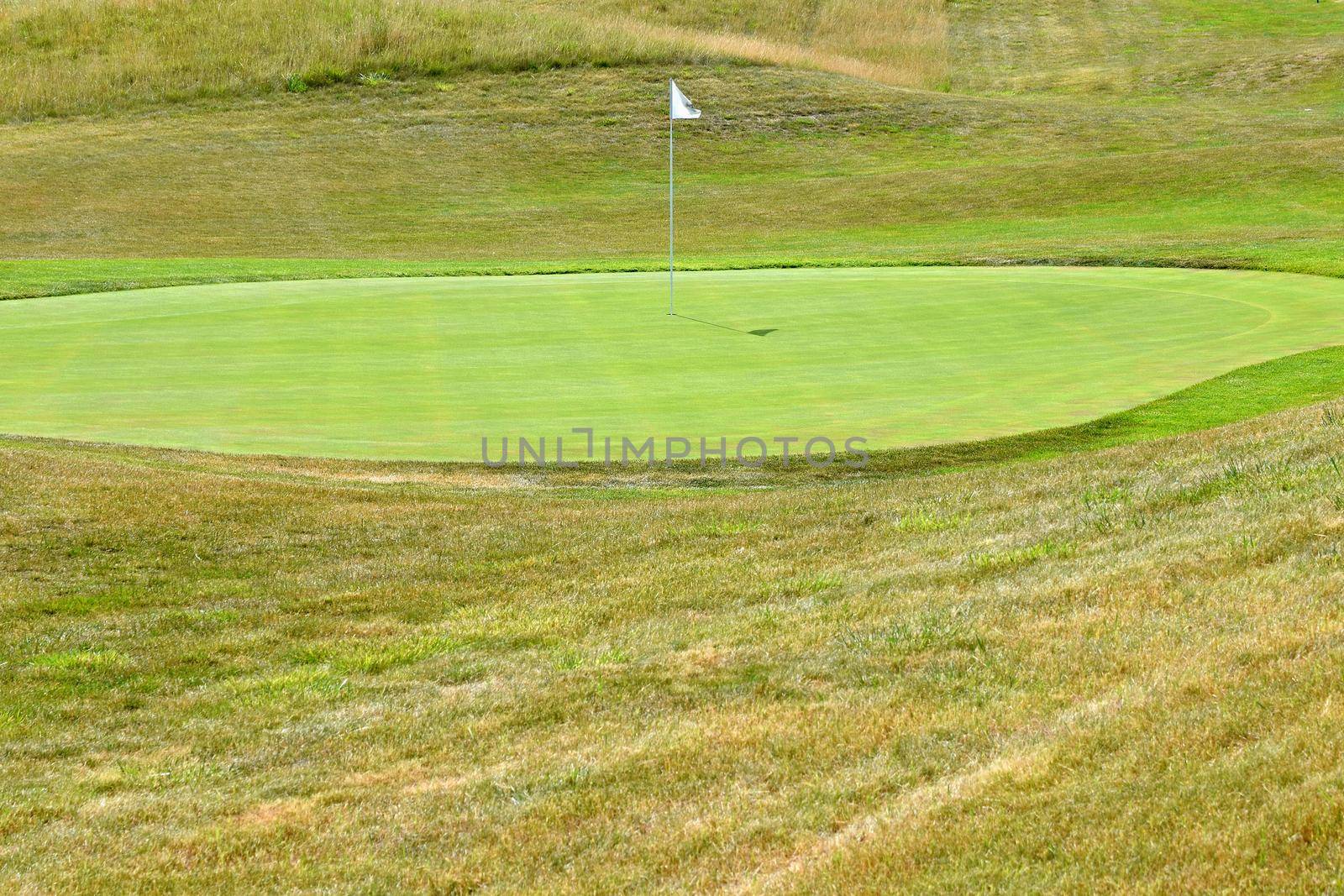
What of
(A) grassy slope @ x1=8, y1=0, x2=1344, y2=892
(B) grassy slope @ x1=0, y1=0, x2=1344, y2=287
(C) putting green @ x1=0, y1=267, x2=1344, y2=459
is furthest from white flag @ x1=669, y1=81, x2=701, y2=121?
(B) grassy slope @ x1=0, y1=0, x2=1344, y2=287

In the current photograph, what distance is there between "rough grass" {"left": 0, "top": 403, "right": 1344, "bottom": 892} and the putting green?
3.51m

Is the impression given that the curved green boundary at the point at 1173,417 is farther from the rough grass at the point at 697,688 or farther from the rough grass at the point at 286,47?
the rough grass at the point at 286,47

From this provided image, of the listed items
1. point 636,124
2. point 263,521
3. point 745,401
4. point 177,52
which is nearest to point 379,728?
point 263,521

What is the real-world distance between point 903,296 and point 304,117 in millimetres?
41258

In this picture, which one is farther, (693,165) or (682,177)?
(693,165)

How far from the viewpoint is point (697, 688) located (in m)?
7.08

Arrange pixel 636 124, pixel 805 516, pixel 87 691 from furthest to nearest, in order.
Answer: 1. pixel 636 124
2. pixel 805 516
3. pixel 87 691

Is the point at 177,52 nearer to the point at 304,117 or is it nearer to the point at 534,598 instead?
the point at 304,117

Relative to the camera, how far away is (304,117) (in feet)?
190

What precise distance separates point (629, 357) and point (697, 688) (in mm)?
11788

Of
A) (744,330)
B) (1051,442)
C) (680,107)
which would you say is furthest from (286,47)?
(1051,442)

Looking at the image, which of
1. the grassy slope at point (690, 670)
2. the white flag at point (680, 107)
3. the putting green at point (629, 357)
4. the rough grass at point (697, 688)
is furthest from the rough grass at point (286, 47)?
the rough grass at point (697, 688)

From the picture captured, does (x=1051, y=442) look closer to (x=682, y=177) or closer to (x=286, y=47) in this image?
(x=682, y=177)

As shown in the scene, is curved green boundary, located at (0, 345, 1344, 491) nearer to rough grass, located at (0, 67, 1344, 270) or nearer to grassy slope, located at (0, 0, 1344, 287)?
grassy slope, located at (0, 0, 1344, 287)
